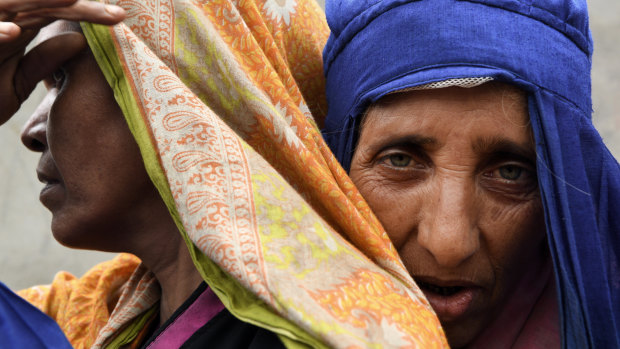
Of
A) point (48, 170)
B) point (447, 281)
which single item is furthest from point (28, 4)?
point (447, 281)

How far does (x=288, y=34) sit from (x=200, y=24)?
1.43ft

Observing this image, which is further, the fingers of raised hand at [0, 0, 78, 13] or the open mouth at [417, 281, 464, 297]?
the open mouth at [417, 281, 464, 297]

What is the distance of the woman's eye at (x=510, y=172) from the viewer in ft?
5.82

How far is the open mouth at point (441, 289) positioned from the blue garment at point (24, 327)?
0.89 metres

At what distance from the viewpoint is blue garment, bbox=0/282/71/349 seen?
149 centimetres

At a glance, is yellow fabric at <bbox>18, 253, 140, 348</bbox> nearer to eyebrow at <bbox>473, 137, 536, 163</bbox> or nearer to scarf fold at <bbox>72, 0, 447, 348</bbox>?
scarf fold at <bbox>72, 0, 447, 348</bbox>

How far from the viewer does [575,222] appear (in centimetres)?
166

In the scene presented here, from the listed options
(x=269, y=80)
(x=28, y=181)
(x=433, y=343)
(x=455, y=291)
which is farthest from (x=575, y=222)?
(x=28, y=181)

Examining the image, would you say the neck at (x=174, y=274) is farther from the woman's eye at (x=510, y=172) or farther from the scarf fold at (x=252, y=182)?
the woman's eye at (x=510, y=172)

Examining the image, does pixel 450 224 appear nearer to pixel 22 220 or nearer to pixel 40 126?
pixel 40 126

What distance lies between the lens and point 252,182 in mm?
1428

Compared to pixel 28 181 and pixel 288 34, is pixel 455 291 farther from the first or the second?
pixel 28 181

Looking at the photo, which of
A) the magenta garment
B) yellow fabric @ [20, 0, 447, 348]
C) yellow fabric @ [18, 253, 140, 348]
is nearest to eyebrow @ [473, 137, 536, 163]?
yellow fabric @ [20, 0, 447, 348]

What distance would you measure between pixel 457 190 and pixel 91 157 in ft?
3.02
